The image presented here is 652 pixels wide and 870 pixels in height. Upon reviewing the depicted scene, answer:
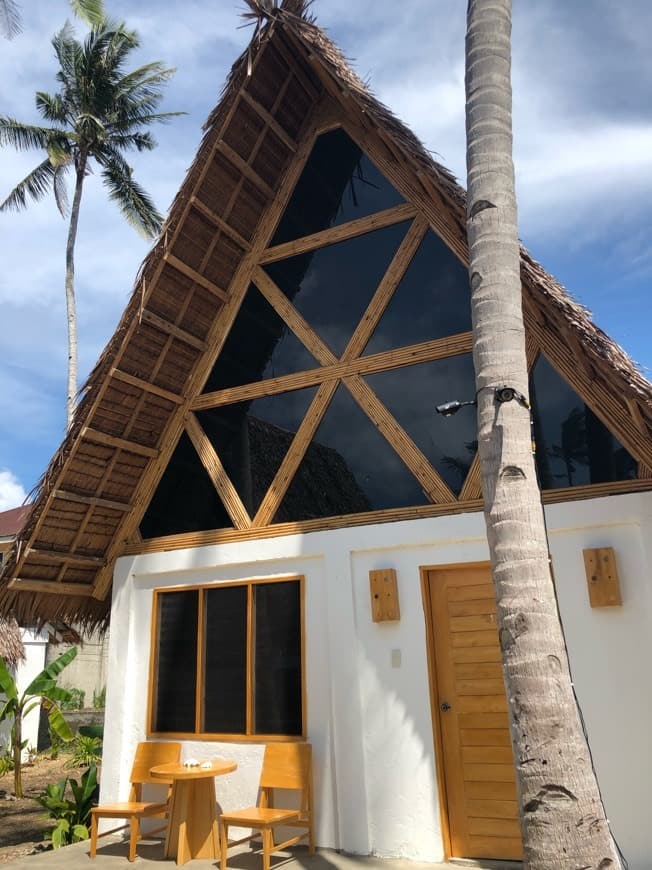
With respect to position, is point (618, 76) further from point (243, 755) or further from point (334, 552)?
point (243, 755)

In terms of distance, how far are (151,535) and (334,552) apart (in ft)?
6.88

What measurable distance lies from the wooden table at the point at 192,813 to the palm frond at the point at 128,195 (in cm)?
1561

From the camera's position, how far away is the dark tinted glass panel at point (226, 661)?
19.4 ft

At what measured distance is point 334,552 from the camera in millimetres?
5727

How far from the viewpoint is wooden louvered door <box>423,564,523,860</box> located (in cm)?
482

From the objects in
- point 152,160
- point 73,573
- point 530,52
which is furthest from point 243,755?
point 152,160

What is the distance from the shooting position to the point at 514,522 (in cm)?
300

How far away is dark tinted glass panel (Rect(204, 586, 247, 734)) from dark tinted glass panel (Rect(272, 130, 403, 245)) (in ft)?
11.7

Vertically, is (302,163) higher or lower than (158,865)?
higher

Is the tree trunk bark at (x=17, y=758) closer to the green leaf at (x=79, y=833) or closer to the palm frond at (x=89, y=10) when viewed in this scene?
the green leaf at (x=79, y=833)

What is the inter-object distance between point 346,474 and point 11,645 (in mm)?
9097

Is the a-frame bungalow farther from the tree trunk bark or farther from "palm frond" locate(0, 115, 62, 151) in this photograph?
"palm frond" locate(0, 115, 62, 151)

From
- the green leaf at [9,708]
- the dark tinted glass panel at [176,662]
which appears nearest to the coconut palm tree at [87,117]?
the green leaf at [9,708]

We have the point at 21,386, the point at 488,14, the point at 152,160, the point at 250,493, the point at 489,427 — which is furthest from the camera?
the point at 21,386
